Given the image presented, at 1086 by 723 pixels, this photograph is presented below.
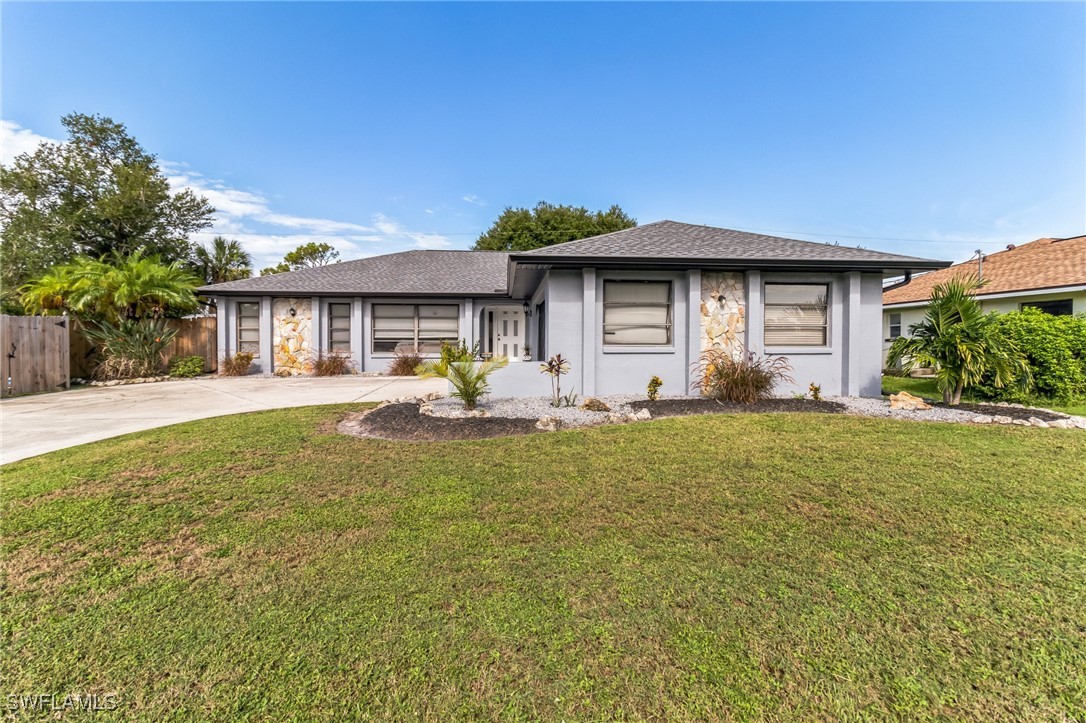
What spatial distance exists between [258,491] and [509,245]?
3125cm

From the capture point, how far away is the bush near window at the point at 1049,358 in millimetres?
8555

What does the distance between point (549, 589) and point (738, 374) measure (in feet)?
23.5

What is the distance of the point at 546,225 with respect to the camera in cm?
3316

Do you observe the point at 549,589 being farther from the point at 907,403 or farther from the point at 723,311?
the point at 907,403

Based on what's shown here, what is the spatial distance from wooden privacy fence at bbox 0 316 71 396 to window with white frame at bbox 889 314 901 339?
26.7 metres

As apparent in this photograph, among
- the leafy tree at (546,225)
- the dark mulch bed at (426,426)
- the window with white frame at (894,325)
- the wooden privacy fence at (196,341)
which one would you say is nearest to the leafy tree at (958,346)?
the dark mulch bed at (426,426)

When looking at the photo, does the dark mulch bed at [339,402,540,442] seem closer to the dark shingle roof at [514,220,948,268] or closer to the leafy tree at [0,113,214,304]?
the dark shingle roof at [514,220,948,268]

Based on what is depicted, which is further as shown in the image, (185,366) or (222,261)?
(222,261)

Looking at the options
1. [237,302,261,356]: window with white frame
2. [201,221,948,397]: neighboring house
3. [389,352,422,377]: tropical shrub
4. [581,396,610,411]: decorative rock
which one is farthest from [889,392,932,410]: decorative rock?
[237,302,261,356]: window with white frame

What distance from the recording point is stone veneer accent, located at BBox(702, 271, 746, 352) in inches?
361

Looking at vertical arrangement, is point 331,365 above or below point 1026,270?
below

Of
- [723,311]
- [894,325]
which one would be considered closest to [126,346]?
[723,311]

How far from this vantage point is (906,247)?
113ft

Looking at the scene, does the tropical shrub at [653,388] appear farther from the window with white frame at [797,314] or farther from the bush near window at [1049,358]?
the bush near window at [1049,358]
